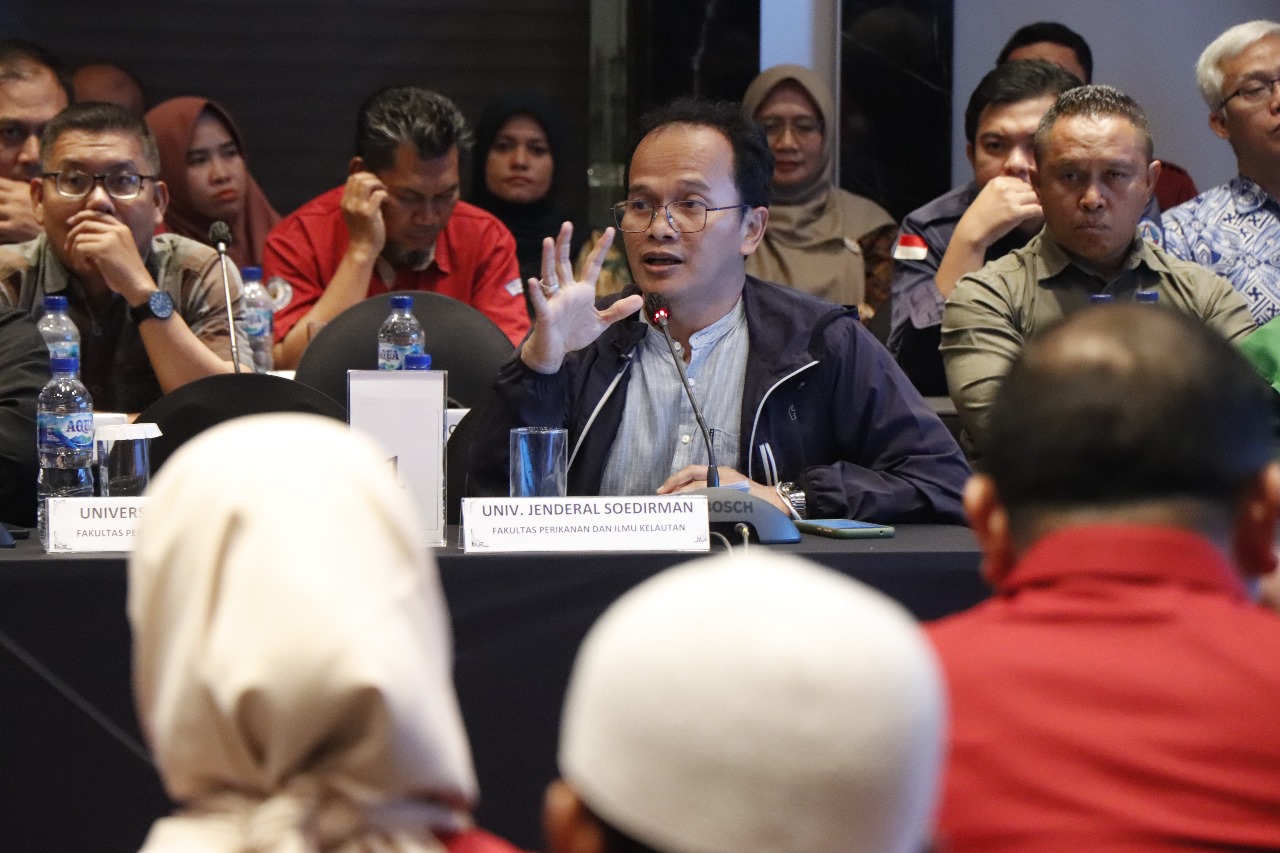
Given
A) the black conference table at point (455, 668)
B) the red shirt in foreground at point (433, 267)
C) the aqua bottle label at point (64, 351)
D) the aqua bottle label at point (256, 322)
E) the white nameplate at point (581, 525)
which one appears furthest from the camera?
the red shirt in foreground at point (433, 267)

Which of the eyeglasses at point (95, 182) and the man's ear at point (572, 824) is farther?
the eyeglasses at point (95, 182)

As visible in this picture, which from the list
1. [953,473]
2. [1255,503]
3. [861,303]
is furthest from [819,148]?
[1255,503]

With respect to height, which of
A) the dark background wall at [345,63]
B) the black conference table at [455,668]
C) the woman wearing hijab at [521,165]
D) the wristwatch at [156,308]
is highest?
the dark background wall at [345,63]

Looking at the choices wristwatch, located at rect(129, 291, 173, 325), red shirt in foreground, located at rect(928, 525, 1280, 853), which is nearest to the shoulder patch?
wristwatch, located at rect(129, 291, 173, 325)

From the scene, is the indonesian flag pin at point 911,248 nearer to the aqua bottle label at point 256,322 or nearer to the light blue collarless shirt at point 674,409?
the light blue collarless shirt at point 674,409

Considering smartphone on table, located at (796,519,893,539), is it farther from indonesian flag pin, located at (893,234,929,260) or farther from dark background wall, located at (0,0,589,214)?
dark background wall, located at (0,0,589,214)

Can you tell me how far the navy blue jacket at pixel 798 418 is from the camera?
267 cm

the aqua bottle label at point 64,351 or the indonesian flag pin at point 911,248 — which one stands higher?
the indonesian flag pin at point 911,248

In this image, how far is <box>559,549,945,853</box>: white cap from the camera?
774mm

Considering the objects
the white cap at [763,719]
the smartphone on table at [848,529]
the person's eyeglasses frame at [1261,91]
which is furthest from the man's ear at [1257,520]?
the person's eyeglasses frame at [1261,91]

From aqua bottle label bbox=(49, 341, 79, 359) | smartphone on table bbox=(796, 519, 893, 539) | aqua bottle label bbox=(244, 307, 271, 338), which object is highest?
aqua bottle label bbox=(244, 307, 271, 338)

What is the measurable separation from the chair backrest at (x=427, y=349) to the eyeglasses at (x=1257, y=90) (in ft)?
6.47

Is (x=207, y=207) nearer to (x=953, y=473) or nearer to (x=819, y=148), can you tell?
(x=819, y=148)

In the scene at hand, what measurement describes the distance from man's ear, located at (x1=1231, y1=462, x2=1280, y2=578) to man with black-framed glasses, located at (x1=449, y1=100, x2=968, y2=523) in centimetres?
145
